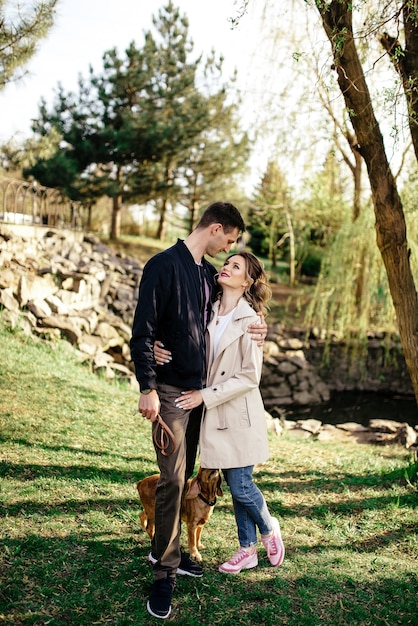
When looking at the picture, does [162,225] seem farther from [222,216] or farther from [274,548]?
[274,548]

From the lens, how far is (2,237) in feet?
33.8

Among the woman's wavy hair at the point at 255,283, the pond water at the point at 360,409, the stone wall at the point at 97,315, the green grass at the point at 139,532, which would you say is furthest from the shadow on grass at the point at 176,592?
the pond water at the point at 360,409

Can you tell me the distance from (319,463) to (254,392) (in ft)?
10.1

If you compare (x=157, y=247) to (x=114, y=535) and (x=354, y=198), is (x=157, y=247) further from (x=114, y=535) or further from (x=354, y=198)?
(x=114, y=535)

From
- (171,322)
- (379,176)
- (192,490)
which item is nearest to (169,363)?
(171,322)

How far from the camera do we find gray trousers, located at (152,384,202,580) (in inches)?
113

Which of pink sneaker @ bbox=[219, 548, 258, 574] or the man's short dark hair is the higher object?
the man's short dark hair

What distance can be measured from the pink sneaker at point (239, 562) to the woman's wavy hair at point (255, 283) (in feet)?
4.50

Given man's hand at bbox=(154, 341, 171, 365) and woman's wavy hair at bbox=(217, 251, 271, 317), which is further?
woman's wavy hair at bbox=(217, 251, 271, 317)

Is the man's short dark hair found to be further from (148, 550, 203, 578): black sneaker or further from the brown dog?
(148, 550, 203, 578): black sneaker

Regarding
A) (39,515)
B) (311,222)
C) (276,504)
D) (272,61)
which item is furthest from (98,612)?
(311,222)

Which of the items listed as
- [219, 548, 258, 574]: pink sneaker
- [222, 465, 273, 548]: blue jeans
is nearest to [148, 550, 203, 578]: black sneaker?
→ [219, 548, 258, 574]: pink sneaker

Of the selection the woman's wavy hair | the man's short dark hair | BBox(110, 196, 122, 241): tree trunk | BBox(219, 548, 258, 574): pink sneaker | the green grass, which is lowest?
the green grass

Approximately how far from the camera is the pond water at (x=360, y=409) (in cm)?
1146
